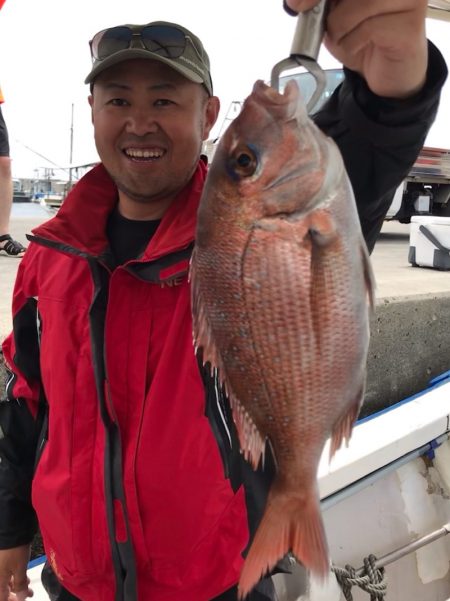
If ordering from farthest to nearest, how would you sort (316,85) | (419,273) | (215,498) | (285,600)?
1. (419,273)
2. (285,600)
3. (215,498)
4. (316,85)

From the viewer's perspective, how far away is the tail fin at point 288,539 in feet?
3.00

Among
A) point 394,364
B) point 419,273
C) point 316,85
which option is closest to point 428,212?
point 419,273

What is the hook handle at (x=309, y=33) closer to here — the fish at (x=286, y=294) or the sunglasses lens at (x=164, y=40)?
the fish at (x=286, y=294)

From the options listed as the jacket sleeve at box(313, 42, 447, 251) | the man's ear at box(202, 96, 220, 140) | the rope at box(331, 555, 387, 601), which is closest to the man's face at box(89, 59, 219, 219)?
the man's ear at box(202, 96, 220, 140)

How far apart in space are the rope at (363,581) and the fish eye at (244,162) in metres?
1.64

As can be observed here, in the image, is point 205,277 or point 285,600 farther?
point 285,600

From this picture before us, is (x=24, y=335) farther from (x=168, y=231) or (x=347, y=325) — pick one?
(x=347, y=325)

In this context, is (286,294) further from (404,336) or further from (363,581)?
(404,336)

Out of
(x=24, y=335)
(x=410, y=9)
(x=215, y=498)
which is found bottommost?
(x=215, y=498)

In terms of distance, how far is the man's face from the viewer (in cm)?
143

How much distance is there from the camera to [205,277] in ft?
3.09

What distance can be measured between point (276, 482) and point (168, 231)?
654mm

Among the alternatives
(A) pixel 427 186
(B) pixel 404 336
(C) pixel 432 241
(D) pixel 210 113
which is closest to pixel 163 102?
(D) pixel 210 113

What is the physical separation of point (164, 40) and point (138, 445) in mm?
1037
